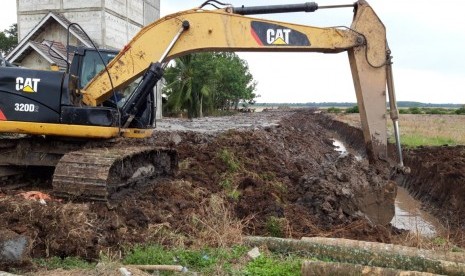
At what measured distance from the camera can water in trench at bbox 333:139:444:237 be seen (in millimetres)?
9992

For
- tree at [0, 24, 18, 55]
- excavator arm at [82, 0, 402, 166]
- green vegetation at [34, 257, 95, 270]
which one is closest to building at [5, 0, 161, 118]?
excavator arm at [82, 0, 402, 166]

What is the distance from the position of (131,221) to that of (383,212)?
4428mm

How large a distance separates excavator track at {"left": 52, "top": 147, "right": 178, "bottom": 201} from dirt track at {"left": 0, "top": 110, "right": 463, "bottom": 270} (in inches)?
9.3

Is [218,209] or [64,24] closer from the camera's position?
[218,209]

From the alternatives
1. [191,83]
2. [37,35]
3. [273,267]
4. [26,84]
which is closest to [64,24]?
[37,35]

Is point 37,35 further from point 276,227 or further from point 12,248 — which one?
point 12,248

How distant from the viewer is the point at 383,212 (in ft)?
28.4

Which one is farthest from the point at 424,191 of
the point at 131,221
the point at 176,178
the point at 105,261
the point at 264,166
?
the point at 105,261

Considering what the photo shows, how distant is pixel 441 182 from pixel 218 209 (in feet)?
24.4

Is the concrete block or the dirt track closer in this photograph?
the concrete block

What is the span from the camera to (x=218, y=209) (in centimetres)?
739

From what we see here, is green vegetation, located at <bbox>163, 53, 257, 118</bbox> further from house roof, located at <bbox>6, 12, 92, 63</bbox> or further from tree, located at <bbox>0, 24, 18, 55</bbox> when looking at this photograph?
house roof, located at <bbox>6, 12, 92, 63</bbox>

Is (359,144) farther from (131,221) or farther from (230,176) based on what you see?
(131,221)

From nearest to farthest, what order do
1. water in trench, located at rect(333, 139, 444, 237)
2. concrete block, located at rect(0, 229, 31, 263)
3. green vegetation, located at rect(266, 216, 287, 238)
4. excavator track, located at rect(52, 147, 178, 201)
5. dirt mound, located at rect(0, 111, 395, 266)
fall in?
concrete block, located at rect(0, 229, 31, 263) → dirt mound, located at rect(0, 111, 395, 266) → excavator track, located at rect(52, 147, 178, 201) → green vegetation, located at rect(266, 216, 287, 238) → water in trench, located at rect(333, 139, 444, 237)
